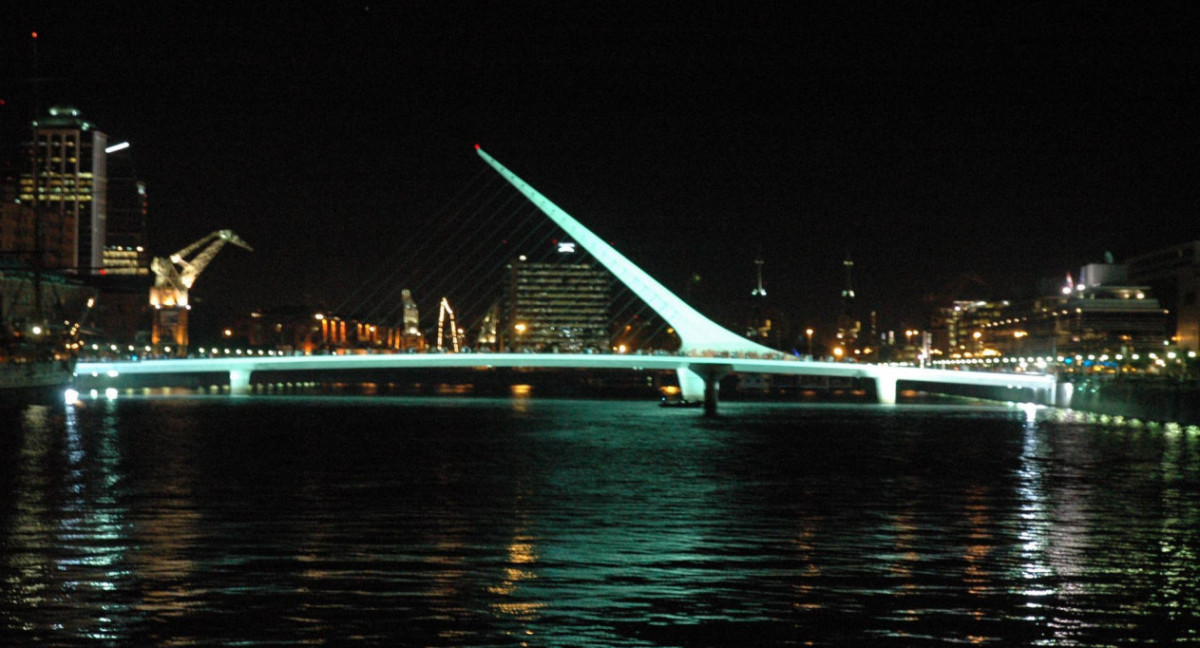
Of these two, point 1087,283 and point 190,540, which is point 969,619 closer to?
point 190,540

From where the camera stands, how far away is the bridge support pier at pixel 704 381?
72.6 m

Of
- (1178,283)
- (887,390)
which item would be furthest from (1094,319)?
(887,390)

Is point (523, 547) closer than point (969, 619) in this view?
No

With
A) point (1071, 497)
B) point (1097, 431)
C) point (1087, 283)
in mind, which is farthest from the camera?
point (1087, 283)

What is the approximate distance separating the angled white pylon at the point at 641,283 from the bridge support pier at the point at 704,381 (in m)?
2.00

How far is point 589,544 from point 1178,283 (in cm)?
13541

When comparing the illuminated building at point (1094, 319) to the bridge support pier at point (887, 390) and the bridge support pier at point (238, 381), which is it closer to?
the bridge support pier at point (887, 390)

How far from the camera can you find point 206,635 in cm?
1222

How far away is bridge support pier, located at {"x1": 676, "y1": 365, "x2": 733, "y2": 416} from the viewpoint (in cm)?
7262

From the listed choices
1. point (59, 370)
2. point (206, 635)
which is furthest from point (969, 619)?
point (59, 370)

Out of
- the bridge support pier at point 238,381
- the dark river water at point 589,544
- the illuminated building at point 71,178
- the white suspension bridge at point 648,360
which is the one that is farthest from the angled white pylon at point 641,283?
the illuminated building at point 71,178

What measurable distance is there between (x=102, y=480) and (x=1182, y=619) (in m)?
22.0

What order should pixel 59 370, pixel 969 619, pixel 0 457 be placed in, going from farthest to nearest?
1. pixel 59 370
2. pixel 0 457
3. pixel 969 619

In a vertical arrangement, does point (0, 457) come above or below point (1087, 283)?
below
